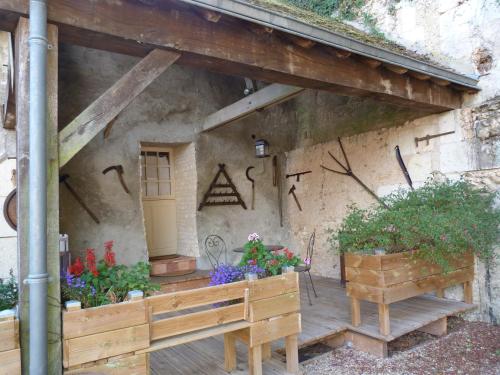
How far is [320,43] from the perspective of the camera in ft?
8.95

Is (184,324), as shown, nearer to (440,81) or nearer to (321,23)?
(321,23)

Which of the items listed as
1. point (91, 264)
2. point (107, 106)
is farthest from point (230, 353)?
point (107, 106)

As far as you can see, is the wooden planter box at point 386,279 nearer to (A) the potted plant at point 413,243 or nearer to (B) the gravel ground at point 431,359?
(A) the potted plant at point 413,243

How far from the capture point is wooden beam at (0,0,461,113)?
6.56 ft

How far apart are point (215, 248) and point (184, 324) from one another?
316 cm

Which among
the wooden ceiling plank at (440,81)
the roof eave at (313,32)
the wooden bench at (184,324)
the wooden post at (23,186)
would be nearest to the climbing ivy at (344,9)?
the wooden ceiling plank at (440,81)

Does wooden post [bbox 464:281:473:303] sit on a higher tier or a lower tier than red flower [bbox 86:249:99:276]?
lower

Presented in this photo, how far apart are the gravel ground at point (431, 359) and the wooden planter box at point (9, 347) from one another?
6.95 ft

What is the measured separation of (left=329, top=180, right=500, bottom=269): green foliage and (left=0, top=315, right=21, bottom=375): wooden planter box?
2.63m

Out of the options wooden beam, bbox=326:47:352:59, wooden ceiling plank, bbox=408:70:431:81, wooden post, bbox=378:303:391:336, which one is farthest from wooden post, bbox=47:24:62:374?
wooden ceiling plank, bbox=408:70:431:81

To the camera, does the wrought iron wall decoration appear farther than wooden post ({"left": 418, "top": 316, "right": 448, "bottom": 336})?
Yes

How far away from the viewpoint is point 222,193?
18.1 ft

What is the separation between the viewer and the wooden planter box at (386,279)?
312 cm

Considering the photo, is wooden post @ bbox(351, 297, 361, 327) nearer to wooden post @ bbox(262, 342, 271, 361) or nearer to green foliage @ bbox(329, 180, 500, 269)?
green foliage @ bbox(329, 180, 500, 269)
